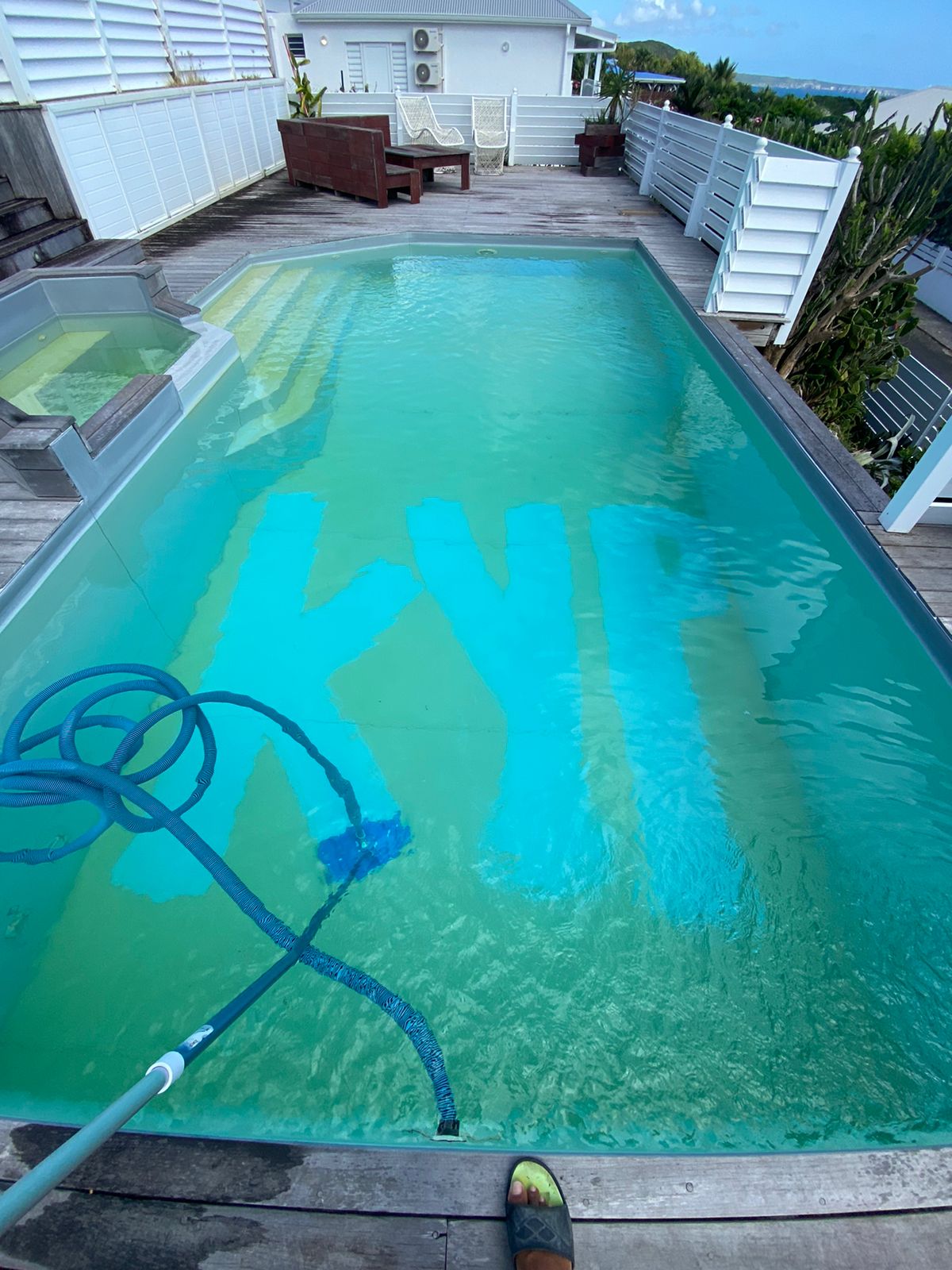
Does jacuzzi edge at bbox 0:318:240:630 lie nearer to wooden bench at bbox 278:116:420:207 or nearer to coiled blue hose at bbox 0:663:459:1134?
coiled blue hose at bbox 0:663:459:1134

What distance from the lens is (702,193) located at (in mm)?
7672

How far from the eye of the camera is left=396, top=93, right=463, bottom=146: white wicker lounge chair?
37.9 ft

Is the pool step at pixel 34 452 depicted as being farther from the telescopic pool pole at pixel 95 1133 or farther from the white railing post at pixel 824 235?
the white railing post at pixel 824 235

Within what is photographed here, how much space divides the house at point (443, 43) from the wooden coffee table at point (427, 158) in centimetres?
734

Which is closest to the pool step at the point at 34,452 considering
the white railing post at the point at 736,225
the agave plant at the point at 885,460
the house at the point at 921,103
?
the white railing post at the point at 736,225

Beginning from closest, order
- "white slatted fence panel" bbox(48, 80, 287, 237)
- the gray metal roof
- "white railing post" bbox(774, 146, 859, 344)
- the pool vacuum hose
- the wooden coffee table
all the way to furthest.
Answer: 1. the pool vacuum hose
2. "white railing post" bbox(774, 146, 859, 344)
3. "white slatted fence panel" bbox(48, 80, 287, 237)
4. the wooden coffee table
5. the gray metal roof

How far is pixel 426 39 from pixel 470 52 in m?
1.12

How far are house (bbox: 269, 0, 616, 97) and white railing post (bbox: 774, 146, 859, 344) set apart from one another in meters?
14.0

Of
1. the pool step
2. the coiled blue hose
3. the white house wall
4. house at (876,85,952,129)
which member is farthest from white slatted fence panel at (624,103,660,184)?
the coiled blue hose

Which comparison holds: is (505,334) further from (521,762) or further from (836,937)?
(836,937)

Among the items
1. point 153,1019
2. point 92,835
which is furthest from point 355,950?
point 92,835

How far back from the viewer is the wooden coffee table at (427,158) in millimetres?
9820

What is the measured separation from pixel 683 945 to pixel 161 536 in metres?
3.58

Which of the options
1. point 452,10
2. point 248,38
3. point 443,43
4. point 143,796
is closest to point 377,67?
point 443,43
